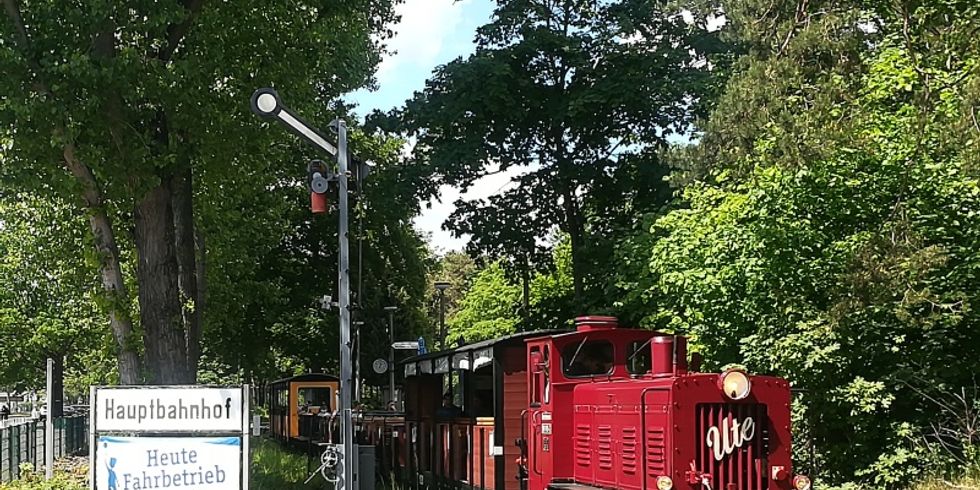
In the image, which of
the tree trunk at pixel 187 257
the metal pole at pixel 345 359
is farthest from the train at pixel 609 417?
the tree trunk at pixel 187 257

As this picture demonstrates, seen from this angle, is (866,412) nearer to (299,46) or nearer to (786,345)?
(786,345)

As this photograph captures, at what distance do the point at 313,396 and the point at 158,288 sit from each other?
18619 millimetres

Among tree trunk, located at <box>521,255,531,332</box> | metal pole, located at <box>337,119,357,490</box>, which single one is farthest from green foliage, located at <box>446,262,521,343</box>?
metal pole, located at <box>337,119,357,490</box>

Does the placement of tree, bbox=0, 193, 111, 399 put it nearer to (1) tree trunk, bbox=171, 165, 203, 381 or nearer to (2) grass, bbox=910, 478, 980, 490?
(1) tree trunk, bbox=171, 165, 203, 381

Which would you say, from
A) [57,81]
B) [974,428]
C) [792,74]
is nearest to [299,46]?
[57,81]

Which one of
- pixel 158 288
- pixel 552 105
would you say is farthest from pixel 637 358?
pixel 552 105

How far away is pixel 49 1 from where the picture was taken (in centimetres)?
1567

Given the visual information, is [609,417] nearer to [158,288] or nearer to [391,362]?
[158,288]

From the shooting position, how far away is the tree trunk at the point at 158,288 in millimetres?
17828

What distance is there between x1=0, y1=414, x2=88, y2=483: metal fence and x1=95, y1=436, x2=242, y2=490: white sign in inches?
343

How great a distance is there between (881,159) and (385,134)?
17500 millimetres

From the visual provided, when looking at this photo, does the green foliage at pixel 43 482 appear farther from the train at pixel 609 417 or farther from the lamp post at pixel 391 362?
the lamp post at pixel 391 362

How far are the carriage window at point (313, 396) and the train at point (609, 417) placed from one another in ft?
57.9

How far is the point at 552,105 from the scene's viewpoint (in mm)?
28938
